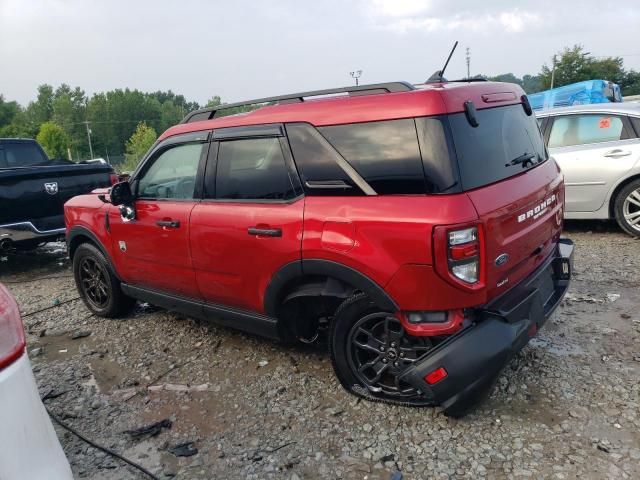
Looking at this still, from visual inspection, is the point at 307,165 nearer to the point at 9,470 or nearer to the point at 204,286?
the point at 204,286

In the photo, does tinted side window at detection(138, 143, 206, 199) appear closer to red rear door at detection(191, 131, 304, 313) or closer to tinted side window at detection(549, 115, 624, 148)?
red rear door at detection(191, 131, 304, 313)

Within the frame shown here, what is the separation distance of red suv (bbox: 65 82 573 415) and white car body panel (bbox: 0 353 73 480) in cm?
163

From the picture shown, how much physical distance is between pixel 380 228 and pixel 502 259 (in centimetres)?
67

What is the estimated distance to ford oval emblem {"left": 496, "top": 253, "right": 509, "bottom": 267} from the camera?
2654 millimetres

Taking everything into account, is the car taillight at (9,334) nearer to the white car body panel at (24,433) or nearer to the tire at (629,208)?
the white car body panel at (24,433)

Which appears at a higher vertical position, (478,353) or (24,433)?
(24,433)

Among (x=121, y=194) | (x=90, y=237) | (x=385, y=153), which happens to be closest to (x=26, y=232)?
(x=90, y=237)

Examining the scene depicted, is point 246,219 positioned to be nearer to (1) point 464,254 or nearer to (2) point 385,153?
A: (2) point 385,153

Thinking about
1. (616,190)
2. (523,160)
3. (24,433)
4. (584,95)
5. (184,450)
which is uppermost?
(584,95)

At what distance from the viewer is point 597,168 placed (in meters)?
6.36

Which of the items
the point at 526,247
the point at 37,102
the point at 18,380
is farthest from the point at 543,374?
the point at 37,102

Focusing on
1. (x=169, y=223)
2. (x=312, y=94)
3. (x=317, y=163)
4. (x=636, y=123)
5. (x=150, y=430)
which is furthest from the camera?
(x=636, y=123)

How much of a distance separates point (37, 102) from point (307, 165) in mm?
128714

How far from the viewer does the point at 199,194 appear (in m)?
3.66
